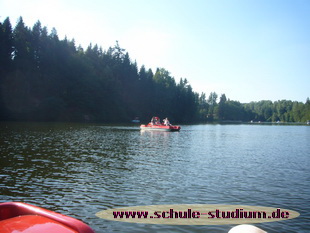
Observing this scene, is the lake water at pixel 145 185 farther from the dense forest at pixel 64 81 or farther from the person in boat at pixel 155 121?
the dense forest at pixel 64 81

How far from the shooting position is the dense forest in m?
67.6

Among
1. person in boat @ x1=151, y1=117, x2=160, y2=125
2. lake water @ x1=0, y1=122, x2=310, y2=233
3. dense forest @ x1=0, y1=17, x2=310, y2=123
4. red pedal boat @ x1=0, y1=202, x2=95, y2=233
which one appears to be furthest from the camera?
dense forest @ x1=0, y1=17, x2=310, y2=123

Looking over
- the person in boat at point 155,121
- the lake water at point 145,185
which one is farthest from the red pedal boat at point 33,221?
the person in boat at point 155,121

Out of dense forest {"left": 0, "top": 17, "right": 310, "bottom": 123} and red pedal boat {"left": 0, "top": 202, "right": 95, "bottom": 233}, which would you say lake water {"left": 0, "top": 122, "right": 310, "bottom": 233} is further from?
dense forest {"left": 0, "top": 17, "right": 310, "bottom": 123}

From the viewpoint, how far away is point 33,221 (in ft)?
15.2

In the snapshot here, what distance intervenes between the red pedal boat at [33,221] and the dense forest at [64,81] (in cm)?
6510

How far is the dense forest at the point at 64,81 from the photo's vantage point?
6756 centimetres

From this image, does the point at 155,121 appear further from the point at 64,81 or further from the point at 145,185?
the point at 145,185

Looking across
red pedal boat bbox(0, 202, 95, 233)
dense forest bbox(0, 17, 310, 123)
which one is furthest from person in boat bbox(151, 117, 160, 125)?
red pedal boat bbox(0, 202, 95, 233)

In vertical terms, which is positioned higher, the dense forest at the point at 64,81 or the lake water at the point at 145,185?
the dense forest at the point at 64,81

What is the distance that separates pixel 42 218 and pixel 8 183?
7.78m

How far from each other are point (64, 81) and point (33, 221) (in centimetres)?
8181

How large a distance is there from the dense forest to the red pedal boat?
6510 centimetres

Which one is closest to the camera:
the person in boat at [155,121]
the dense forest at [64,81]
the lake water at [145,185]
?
the lake water at [145,185]
